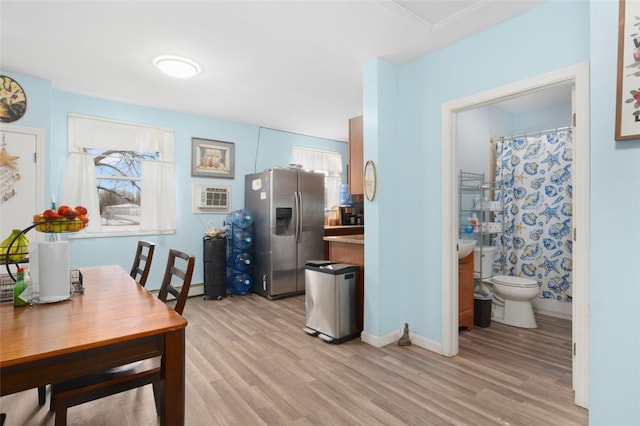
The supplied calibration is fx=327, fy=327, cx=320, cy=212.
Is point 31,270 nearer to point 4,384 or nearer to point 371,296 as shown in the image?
point 4,384

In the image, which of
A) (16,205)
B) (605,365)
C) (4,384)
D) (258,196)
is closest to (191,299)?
(258,196)

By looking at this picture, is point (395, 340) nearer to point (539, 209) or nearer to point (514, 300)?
point (514, 300)

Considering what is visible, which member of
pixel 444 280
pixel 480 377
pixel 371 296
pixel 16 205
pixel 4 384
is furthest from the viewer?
pixel 16 205

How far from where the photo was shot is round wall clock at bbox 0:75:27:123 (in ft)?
10.4

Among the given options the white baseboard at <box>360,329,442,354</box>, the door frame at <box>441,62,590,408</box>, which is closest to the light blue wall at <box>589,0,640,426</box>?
the door frame at <box>441,62,590,408</box>

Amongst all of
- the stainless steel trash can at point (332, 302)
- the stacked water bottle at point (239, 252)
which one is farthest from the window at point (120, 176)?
the stainless steel trash can at point (332, 302)

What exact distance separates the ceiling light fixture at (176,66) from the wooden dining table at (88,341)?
7.43 ft

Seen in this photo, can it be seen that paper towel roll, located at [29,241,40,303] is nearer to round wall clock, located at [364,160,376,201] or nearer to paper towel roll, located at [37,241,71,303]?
paper towel roll, located at [37,241,71,303]

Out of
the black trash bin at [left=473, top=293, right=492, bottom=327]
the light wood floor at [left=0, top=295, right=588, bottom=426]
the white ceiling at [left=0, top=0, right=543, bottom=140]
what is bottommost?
the light wood floor at [left=0, top=295, right=588, bottom=426]

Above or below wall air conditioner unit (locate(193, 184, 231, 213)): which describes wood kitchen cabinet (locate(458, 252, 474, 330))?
below

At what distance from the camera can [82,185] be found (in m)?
3.91

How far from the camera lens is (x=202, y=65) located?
311 centimetres

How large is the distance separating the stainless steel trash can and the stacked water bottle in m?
1.75

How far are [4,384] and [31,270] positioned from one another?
721 mm
